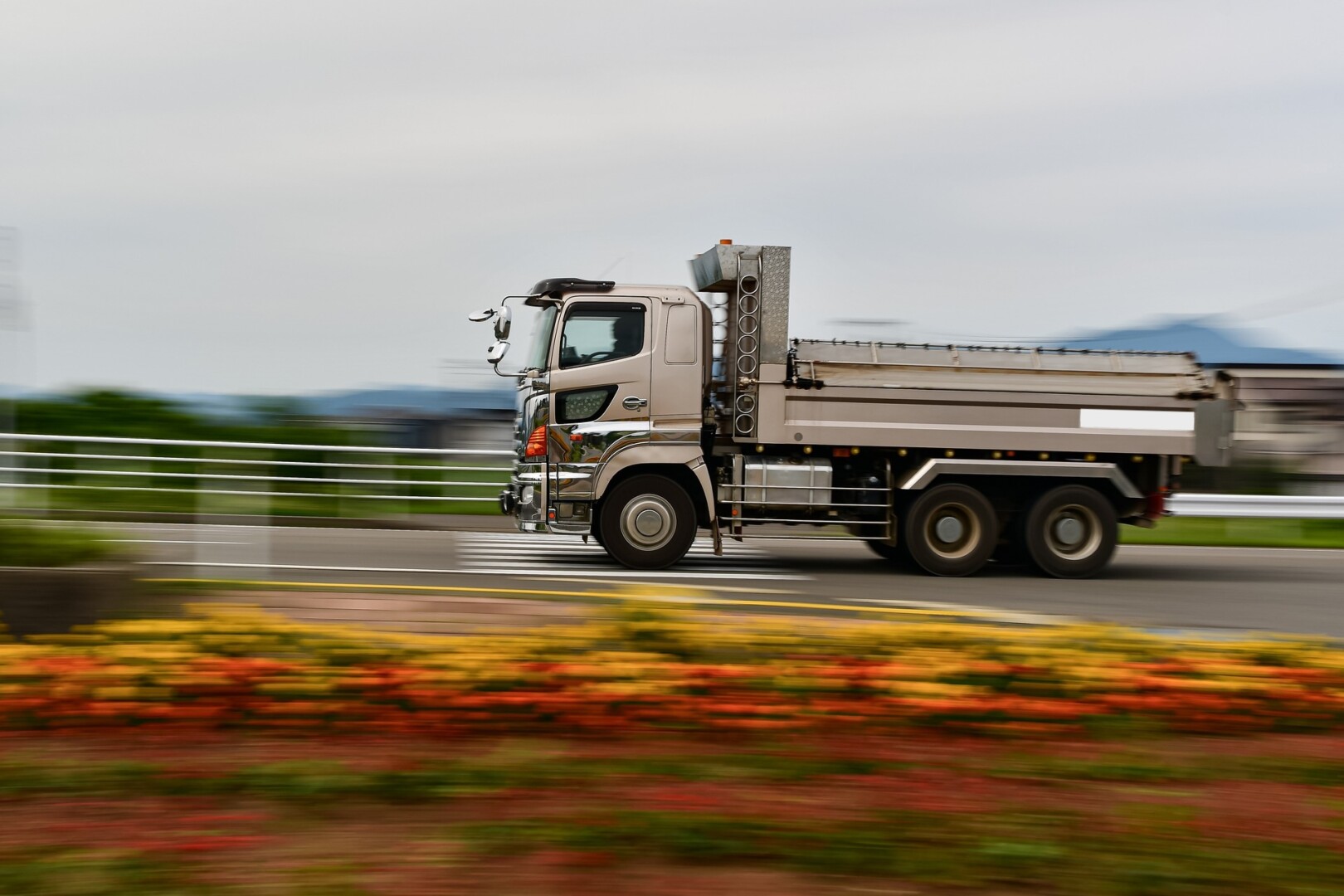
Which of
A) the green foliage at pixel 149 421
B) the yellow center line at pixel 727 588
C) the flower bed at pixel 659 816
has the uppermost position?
the green foliage at pixel 149 421

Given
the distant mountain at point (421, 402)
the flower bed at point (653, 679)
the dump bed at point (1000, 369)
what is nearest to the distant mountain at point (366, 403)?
A: the distant mountain at point (421, 402)

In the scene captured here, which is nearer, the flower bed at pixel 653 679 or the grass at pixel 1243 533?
the flower bed at pixel 653 679

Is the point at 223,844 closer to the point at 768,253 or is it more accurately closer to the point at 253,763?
the point at 253,763

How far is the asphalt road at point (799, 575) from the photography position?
10.8 meters

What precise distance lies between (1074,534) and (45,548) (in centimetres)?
1017

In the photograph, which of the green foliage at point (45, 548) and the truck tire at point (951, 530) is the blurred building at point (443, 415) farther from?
the green foliage at point (45, 548)

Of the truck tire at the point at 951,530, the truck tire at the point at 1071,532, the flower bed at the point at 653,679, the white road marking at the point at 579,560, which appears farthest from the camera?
the truck tire at the point at 1071,532

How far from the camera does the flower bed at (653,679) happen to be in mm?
5352

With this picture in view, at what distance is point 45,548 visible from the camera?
628 centimetres

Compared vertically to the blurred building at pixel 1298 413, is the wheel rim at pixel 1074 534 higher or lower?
lower

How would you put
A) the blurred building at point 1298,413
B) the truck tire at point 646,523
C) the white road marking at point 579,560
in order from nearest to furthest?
the white road marking at point 579,560
the truck tire at point 646,523
the blurred building at point 1298,413

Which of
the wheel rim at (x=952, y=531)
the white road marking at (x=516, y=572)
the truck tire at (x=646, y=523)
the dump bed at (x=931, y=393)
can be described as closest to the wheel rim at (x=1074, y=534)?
the dump bed at (x=931, y=393)

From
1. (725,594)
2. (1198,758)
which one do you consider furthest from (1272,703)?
(725,594)

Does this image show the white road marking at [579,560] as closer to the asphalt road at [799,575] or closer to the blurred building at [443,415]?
the asphalt road at [799,575]
